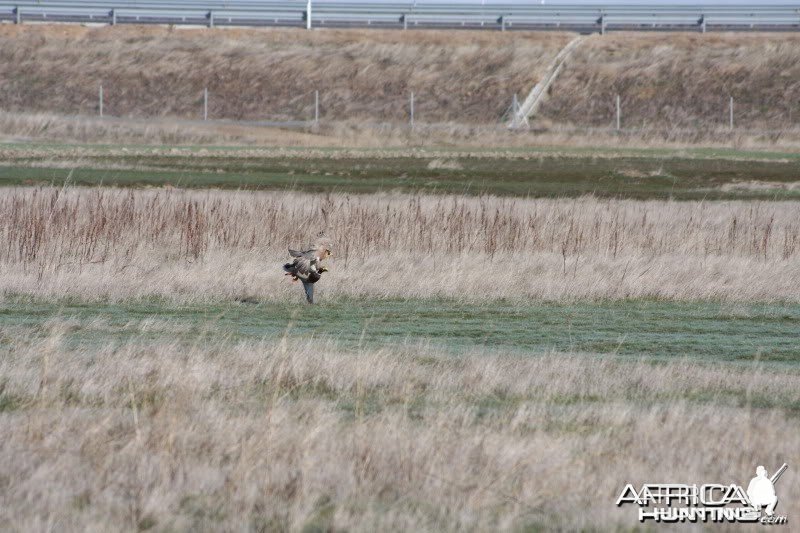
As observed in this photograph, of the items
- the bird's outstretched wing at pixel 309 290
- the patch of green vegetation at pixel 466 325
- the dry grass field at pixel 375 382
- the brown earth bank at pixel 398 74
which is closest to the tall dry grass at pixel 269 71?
the brown earth bank at pixel 398 74

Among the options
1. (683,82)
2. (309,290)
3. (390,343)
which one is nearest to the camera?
(390,343)

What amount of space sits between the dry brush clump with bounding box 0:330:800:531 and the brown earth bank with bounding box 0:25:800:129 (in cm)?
4783

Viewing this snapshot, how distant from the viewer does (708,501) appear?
7.52 m

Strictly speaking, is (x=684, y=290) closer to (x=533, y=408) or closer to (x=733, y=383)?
(x=733, y=383)

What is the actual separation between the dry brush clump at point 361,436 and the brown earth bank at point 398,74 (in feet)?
157

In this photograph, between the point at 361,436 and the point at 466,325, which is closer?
the point at 361,436

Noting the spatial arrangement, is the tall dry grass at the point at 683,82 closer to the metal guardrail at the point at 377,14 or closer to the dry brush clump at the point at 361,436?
the metal guardrail at the point at 377,14

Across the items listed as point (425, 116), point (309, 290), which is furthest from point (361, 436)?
point (425, 116)

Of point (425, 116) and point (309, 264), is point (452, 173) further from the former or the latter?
point (425, 116)

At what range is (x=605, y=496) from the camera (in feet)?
24.6

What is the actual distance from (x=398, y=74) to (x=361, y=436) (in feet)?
194

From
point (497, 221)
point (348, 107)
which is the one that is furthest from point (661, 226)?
point (348, 107)

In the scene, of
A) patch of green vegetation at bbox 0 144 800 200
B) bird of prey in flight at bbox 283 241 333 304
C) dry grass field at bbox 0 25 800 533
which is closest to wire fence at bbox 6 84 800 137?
patch of green vegetation at bbox 0 144 800 200

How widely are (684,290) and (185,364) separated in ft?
25.6
